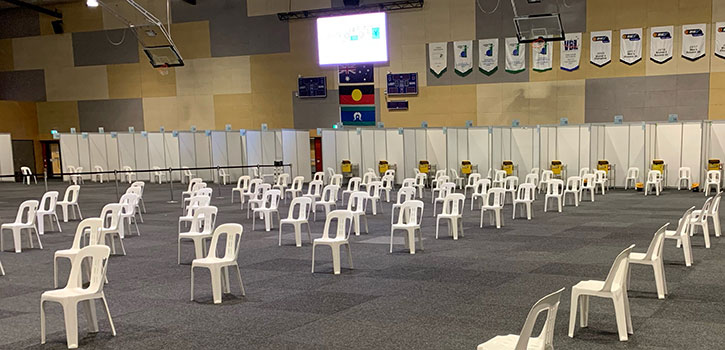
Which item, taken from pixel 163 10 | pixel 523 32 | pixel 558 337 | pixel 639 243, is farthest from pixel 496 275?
pixel 163 10

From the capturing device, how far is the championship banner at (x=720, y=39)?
2086 cm

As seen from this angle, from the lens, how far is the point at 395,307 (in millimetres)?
6902

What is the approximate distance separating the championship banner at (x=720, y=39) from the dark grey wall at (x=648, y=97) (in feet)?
2.81

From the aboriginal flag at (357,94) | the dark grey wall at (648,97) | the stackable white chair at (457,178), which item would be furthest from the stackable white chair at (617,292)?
the aboriginal flag at (357,94)

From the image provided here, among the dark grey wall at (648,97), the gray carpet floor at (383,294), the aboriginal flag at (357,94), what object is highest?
the aboriginal flag at (357,94)

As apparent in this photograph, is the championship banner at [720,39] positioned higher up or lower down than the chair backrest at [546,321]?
higher up

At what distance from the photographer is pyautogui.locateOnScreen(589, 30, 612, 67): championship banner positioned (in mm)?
22500

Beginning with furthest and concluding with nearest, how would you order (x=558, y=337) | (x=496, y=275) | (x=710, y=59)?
(x=710, y=59)
(x=496, y=275)
(x=558, y=337)

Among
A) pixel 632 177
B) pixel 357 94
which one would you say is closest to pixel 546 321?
pixel 632 177

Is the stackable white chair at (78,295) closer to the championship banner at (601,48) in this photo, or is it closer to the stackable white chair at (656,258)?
the stackable white chair at (656,258)

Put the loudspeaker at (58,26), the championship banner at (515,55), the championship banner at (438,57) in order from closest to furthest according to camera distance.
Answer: the championship banner at (515,55) → the championship banner at (438,57) → the loudspeaker at (58,26)

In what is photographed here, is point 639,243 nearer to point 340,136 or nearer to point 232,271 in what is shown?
point 232,271

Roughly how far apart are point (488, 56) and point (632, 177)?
24.9ft

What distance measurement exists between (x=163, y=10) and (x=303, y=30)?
796cm
